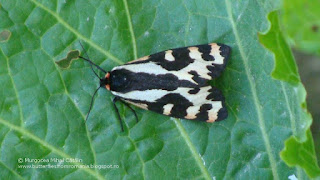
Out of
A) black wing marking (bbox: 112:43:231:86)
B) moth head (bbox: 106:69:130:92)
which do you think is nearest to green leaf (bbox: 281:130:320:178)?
black wing marking (bbox: 112:43:231:86)

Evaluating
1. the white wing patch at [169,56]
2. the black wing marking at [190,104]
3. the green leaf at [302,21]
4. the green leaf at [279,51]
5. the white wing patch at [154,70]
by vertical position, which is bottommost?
the black wing marking at [190,104]

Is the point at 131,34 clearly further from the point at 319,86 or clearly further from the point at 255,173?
the point at 319,86

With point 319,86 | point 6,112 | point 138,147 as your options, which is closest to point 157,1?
point 138,147

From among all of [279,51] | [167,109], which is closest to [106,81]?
[167,109]

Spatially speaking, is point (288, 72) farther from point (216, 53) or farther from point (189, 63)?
point (189, 63)

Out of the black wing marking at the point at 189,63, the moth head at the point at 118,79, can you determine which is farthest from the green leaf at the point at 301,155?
the moth head at the point at 118,79

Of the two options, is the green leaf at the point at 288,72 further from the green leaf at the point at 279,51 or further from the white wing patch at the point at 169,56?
the white wing patch at the point at 169,56
